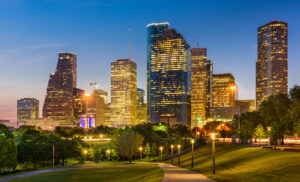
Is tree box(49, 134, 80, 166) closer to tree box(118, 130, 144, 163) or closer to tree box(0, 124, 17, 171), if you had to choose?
tree box(118, 130, 144, 163)

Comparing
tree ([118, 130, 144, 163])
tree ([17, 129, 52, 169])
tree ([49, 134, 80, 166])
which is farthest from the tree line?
tree ([17, 129, 52, 169])

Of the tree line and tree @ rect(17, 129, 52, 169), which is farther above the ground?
the tree line

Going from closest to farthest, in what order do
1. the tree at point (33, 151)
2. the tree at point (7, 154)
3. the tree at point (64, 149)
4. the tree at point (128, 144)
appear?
the tree at point (7, 154) < the tree at point (33, 151) < the tree at point (64, 149) < the tree at point (128, 144)

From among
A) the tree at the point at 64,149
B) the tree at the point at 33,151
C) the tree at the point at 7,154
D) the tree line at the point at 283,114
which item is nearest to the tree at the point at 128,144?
the tree at the point at 64,149

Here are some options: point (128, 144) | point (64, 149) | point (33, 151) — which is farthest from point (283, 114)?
point (33, 151)

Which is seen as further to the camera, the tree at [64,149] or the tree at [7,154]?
the tree at [64,149]

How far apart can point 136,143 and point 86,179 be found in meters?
44.5

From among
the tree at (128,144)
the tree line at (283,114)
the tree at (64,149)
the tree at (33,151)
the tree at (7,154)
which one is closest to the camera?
the tree line at (283,114)

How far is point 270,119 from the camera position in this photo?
2425 inches

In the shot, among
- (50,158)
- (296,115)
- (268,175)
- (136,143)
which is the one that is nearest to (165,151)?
(136,143)

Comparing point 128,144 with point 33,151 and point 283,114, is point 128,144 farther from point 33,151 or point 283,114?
point 283,114

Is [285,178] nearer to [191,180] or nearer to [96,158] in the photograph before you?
[191,180]

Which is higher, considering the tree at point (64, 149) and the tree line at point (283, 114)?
the tree line at point (283, 114)

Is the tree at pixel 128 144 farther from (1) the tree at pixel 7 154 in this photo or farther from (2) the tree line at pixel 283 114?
(2) the tree line at pixel 283 114
